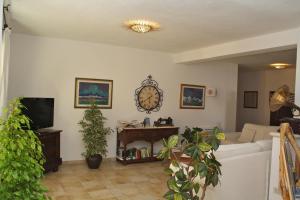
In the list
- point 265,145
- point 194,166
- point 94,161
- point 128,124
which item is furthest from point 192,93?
point 194,166

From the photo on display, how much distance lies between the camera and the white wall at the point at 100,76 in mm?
4996

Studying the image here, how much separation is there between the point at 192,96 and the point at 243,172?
389cm

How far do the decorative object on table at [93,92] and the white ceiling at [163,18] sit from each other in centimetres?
98

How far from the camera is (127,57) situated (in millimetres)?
5914

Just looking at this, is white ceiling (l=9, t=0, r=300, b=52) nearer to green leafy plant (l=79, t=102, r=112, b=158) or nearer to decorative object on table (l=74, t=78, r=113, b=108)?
decorative object on table (l=74, t=78, r=113, b=108)

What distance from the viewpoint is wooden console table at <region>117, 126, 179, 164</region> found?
554cm

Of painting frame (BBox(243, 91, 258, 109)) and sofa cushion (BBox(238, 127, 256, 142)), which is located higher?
painting frame (BBox(243, 91, 258, 109))

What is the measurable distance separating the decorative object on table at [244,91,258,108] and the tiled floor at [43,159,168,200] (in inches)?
191

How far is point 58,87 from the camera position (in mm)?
5238

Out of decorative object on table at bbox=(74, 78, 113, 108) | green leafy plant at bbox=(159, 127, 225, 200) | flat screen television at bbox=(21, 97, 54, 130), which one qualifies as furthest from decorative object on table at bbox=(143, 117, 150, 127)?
green leafy plant at bbox=(159, 127, 225, 200)

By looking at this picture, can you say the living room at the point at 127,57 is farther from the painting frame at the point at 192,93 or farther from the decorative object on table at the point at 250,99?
the decorative object on table at the point at 250,99

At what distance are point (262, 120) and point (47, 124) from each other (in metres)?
6.73

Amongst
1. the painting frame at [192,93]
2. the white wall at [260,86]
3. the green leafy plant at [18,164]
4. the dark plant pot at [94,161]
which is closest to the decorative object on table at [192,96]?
the painting frame at [192,93]

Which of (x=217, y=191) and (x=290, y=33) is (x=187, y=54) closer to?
(x=290, y=33)
